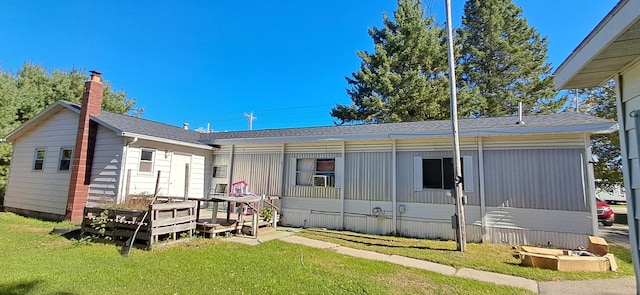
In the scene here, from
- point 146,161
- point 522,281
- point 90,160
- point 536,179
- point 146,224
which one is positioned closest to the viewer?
point 522,281

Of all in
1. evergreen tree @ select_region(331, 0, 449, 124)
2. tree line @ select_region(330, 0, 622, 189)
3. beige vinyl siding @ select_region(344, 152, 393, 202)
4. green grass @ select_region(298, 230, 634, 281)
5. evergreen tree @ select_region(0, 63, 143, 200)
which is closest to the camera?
green grass @ select_region(298, 230, 634, 281)

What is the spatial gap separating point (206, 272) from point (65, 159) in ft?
30.2

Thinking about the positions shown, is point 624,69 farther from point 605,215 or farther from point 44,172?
point 44,172

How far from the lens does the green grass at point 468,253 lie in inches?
205

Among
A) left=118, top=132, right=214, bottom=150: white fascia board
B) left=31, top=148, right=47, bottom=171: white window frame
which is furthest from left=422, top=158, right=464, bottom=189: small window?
left=31, top=148, right=47, bottom=171: white window frame

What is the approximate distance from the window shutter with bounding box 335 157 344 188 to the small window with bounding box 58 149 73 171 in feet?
30.4

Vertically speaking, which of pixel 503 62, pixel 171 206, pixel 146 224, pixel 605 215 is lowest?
pixel 146 224

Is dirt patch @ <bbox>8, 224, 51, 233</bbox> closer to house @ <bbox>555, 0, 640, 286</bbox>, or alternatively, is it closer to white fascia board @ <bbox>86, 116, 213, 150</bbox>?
white fascia board @ <bbox>86, 116, 213, 150</bbox>

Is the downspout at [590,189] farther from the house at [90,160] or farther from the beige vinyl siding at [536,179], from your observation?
the house at [90,160]

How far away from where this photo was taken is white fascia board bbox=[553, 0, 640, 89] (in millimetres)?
1954

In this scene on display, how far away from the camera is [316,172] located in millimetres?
10219

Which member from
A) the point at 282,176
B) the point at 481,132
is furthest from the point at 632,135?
the point at 282,176

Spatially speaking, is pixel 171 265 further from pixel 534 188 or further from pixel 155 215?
pixel 534 188

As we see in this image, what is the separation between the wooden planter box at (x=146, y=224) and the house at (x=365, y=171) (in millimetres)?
799
